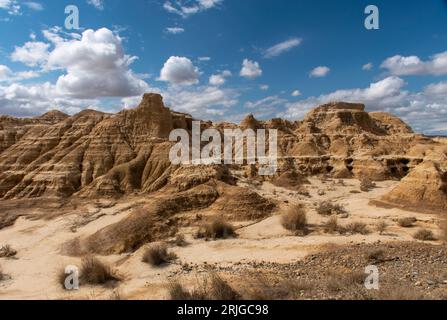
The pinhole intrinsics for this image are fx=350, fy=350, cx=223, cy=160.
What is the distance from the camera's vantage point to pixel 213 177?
2581 centimetres

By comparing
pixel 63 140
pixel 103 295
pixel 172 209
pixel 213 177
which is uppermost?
pixel 63 140

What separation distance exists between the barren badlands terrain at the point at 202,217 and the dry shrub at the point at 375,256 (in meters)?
0.03

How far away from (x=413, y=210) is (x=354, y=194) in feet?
32.5

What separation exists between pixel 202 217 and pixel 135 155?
722 inches

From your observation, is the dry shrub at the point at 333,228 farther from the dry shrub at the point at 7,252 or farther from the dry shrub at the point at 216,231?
the dry shrub at the point at 7,252

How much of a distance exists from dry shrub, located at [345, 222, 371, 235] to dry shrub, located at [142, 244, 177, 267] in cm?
927

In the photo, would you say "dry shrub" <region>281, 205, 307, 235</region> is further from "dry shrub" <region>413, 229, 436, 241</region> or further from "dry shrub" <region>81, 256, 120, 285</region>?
"dry shrub" <region>81, 256, 120, 285</region>

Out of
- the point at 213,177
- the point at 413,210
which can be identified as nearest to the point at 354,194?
the point at 413,210

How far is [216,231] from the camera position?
734 inches

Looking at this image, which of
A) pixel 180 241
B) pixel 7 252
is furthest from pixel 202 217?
pixel 7 252

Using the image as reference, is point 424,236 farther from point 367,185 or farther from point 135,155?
point 135,155

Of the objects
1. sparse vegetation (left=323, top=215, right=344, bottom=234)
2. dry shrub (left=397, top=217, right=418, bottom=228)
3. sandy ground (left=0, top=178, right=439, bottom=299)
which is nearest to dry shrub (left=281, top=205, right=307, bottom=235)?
sandy ground (left=0, top=178, right=439, bottom=299)

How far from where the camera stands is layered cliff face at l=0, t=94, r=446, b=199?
32.0 m
